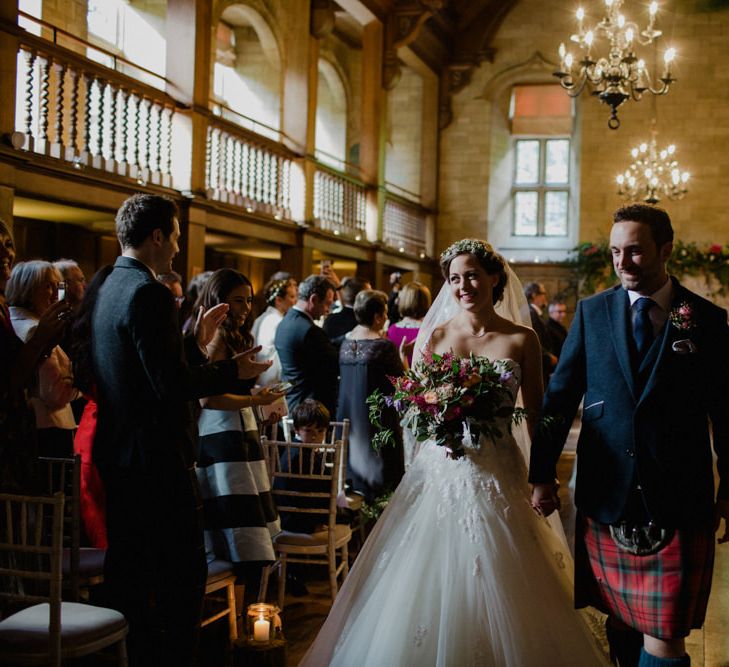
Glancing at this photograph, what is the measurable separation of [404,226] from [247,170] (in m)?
5.46

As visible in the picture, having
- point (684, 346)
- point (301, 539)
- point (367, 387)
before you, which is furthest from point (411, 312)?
point (684, 346)

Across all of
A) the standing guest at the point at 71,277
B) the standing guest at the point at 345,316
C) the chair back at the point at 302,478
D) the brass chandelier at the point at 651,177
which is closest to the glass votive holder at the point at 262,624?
the chair back at the point at 302,478

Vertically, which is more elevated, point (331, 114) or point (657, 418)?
point (331, 114)

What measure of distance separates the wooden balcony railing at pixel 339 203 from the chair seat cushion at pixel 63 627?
8.67m

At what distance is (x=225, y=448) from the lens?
3.41 m

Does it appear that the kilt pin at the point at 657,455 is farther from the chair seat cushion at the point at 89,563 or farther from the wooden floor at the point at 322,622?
the chair seat cushion at the point at 89,563

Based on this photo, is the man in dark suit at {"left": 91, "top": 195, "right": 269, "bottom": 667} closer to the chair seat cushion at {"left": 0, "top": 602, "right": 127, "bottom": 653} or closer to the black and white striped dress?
the chair seat cushion at {"left": 0, "top": 602, "right": 127, "bottom": 653}

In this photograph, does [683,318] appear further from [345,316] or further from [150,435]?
[345,316]

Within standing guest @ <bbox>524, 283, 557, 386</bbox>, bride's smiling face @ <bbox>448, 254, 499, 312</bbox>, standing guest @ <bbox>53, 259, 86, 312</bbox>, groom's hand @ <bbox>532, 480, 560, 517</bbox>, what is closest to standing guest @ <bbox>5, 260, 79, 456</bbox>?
standing guest @ <bbox>53, 259, 86, 312</bbox>

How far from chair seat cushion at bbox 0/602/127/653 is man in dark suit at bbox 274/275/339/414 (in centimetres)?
269

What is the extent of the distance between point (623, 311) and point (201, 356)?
1.50 metres

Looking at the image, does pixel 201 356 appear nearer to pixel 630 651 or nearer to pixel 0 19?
pixel 630 651

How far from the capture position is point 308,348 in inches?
205

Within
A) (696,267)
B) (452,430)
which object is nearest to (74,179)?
(452,430)
